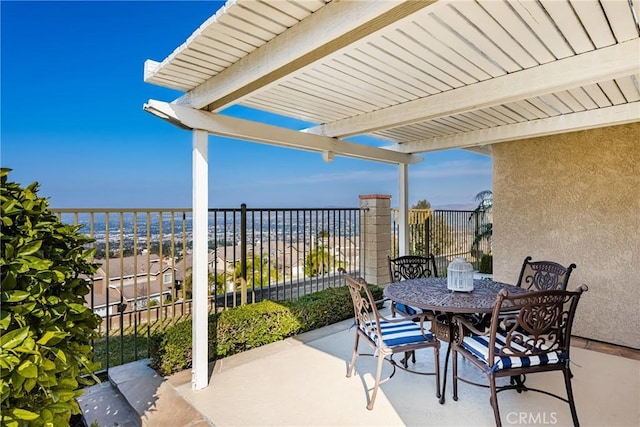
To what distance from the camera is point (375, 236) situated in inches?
215

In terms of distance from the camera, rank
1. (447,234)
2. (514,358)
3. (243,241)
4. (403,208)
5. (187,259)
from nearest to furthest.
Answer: (514,358) < (187,259) < (243,241) < (403,208) < (447,234)

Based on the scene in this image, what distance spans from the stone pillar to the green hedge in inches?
37.2

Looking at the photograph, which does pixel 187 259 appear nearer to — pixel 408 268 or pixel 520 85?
pixel 408 268

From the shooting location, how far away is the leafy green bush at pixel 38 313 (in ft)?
4.00

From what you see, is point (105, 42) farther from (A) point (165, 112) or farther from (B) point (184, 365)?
(B) point (184, 365)

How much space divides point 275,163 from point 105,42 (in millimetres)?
6337

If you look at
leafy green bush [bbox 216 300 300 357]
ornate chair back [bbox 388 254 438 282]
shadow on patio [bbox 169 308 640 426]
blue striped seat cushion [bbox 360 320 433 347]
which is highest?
ornate chair back [bbox 388 254 438 282]

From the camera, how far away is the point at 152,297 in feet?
11.1

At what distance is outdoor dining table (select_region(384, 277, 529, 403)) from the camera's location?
2.48 meters

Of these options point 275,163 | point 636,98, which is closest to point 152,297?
point 636,98

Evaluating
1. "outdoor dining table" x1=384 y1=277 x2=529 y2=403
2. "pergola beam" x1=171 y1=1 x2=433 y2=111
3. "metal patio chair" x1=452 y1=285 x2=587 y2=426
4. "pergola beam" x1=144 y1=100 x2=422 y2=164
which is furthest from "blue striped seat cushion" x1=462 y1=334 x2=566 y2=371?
"pergola beam" x1=144 y1=100 x2=422 y2=164

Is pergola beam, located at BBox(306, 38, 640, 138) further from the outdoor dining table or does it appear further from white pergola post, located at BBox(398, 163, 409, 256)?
white pergola post, located at BBox(398, 163, 409, 256)

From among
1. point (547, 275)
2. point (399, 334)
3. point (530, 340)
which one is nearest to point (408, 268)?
point (547, 275)

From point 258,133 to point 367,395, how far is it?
2566mm
